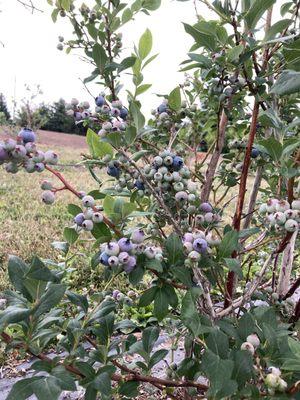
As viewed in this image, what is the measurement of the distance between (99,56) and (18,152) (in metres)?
0.36

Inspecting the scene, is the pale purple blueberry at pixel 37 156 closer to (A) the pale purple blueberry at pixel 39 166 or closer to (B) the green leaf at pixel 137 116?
(A) the pale purple blueberry at pixel 39 166

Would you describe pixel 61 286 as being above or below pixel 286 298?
above

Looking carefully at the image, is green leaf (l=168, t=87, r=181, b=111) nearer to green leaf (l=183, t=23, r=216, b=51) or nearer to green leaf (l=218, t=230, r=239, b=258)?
green leaf (l=183, t=23, r=216, b=51)

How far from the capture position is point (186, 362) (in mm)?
889

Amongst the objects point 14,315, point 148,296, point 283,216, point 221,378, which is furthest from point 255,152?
point 14,315

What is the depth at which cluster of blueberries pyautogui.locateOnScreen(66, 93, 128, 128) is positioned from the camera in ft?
3.03

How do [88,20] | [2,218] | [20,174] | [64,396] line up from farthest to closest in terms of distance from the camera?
[20,174]
[2,218]
[64,396]
[88,20]

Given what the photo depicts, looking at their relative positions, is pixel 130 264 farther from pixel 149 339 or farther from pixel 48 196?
pixel 149 339

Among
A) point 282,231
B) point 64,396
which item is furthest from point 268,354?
point 64,396

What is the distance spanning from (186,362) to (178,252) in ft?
0.92

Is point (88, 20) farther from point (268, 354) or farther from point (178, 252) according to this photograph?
point (268, 354)

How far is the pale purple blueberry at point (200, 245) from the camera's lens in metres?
0.72

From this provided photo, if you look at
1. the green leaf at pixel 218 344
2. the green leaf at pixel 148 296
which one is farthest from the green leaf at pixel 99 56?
the green leaf at pixel 218 344

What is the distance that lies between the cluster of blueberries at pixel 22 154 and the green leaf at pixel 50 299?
0.19 m
